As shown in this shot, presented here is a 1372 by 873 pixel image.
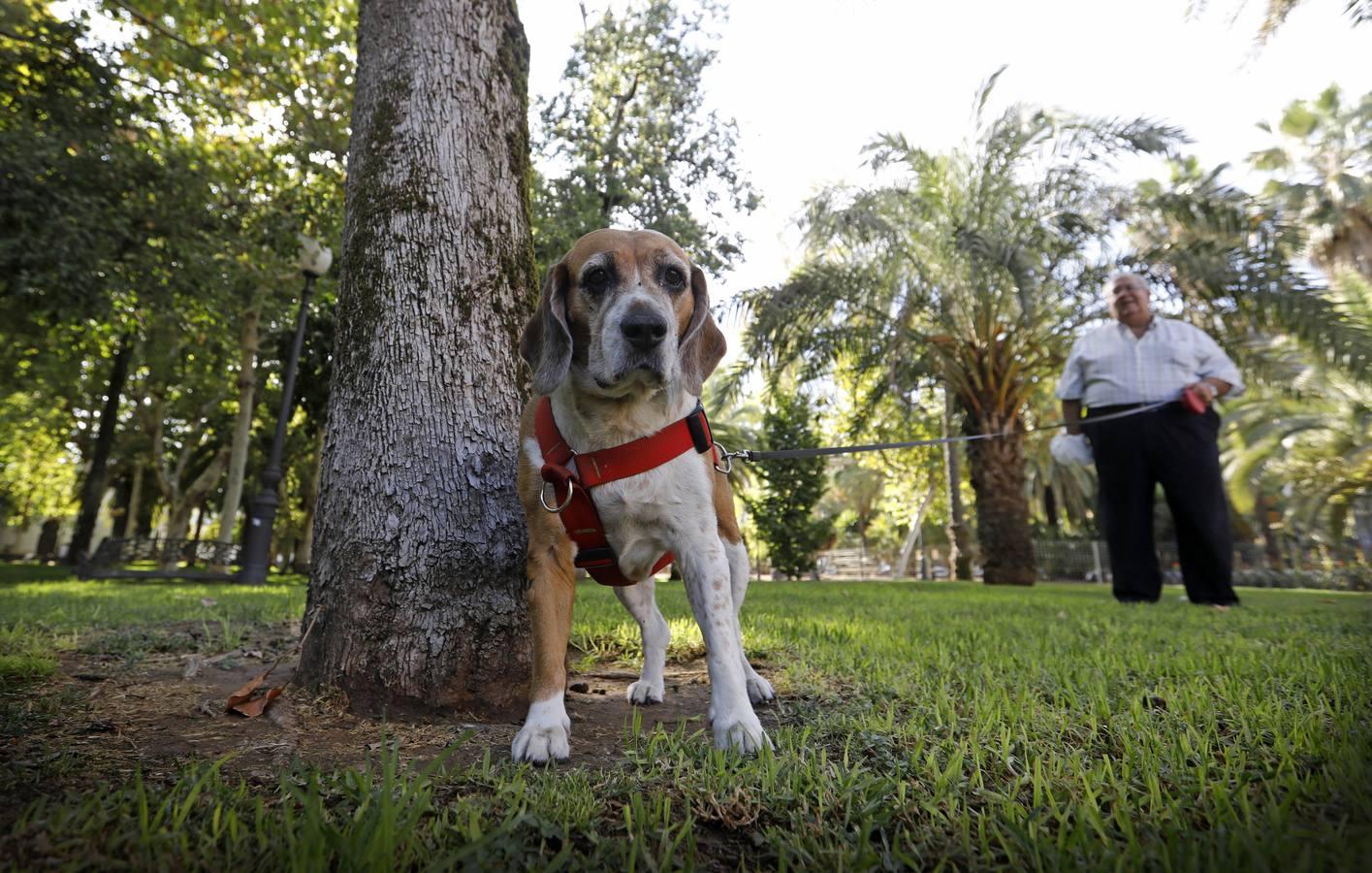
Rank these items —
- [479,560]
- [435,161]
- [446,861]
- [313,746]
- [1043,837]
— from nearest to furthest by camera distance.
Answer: [446,861] → [1043,837] → [313,746] → [479,560] → [435,161]

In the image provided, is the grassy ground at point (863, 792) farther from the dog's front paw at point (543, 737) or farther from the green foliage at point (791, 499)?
the green foliage at point (791, 499)

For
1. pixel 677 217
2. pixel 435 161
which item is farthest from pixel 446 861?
pixel 677 217

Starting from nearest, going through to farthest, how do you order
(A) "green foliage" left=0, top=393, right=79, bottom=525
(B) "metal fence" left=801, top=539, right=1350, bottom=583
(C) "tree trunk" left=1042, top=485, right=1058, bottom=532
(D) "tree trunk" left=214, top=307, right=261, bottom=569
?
(D) "tree trunk" left=214, top=307, right=261, bottom=569, (A) "green foliage" left=0, top=393, right=79, bottom=525, (B) "metal fence" left=801, top=539, right=1350, bottom=583, (C) "tree trunk" left=1042, top=485, right=1058, bottom=532

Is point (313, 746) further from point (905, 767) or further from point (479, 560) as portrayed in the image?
point (905, 767)

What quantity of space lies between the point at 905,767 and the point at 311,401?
18949 millimetres

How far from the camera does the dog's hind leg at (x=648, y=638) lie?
9.72 ft

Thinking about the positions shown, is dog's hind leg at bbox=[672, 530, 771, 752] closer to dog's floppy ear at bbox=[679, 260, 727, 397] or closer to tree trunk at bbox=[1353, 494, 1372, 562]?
dog's floppy ear at bbox=[679, 260, 727, 397]

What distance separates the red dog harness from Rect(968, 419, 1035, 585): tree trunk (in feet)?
39.8

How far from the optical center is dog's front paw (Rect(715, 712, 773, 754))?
211 centimetres

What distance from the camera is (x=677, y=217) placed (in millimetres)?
12695

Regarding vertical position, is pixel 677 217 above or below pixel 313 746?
above

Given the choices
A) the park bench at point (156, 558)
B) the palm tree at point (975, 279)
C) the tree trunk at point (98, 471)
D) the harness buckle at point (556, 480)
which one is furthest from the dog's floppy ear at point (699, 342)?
the tree trunk at point (98, 471)

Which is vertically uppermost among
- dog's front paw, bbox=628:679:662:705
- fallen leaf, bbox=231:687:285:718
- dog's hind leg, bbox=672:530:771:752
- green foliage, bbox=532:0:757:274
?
green foliage, bbox=532:0:757:274

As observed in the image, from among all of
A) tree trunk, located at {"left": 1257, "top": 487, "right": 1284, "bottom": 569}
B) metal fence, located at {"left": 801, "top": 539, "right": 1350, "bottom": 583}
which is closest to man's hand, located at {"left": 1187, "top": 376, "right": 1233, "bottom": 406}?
metal fence, located at {"left": 801, "top": 539, "right": 1350, "bottom": 583}
